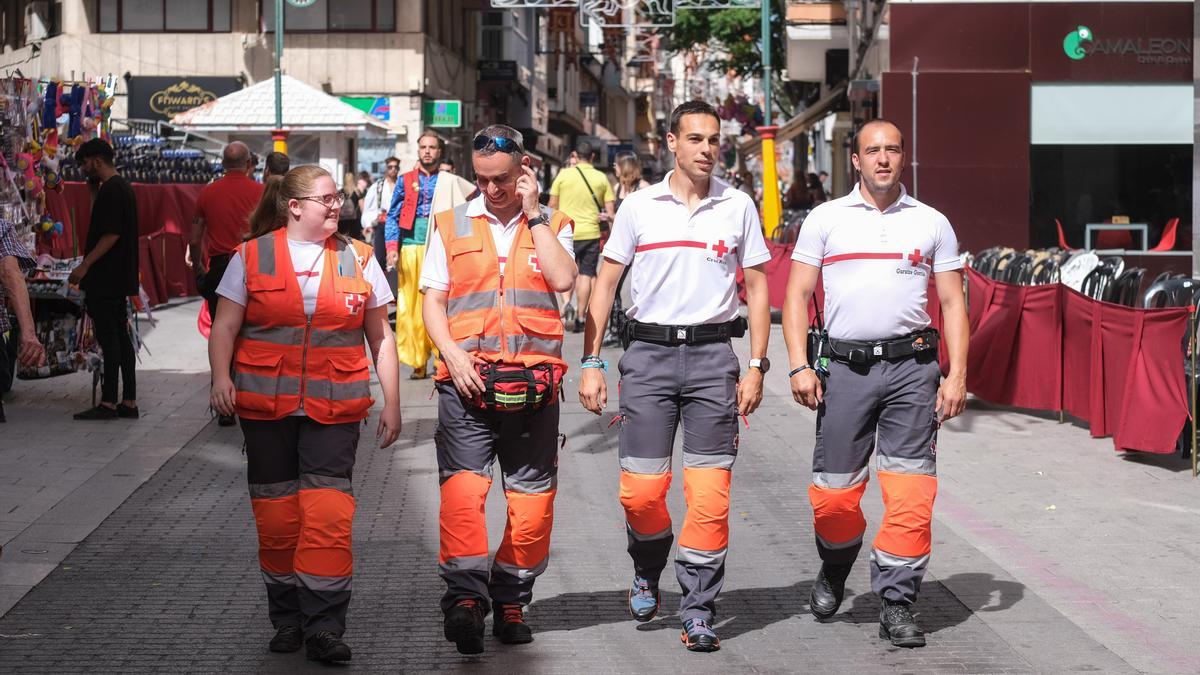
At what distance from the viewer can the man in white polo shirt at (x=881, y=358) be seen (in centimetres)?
581

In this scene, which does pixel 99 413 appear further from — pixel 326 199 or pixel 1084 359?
pixel 1084 359

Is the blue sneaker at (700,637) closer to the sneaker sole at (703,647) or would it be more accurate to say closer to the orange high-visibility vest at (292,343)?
the sneaker sole at (703,647)

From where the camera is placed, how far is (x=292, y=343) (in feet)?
18.2

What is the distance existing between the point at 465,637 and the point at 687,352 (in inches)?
48.4

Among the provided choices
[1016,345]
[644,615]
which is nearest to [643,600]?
[644,615]

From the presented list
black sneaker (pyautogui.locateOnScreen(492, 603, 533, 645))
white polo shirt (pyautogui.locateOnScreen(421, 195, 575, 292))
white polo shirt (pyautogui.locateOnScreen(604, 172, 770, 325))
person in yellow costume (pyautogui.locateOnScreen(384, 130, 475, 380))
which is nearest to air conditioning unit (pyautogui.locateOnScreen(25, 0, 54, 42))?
person in yellow costume (pyautogui.locateOnScreen(384, 130, 475, 380))

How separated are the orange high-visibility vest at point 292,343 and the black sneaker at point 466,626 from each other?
28.6 inches

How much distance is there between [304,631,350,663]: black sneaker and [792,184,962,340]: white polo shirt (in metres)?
2.05

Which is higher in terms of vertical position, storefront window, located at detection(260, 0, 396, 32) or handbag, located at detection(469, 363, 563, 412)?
storefront window, located at detection(260, 0, 396, 32)

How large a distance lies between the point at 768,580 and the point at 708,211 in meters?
1.70

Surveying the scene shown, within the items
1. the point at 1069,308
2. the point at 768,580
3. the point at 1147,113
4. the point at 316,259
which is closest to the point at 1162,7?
the point at 1147,113

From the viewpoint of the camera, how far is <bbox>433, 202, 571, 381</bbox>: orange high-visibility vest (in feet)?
18.4

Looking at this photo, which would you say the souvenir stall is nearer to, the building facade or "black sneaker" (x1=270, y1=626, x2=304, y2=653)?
"black sneaker" (x1=270, y1=626, x2=304, y2=653)

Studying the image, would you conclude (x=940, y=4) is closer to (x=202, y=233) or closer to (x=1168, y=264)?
(x=1168, y=264)
